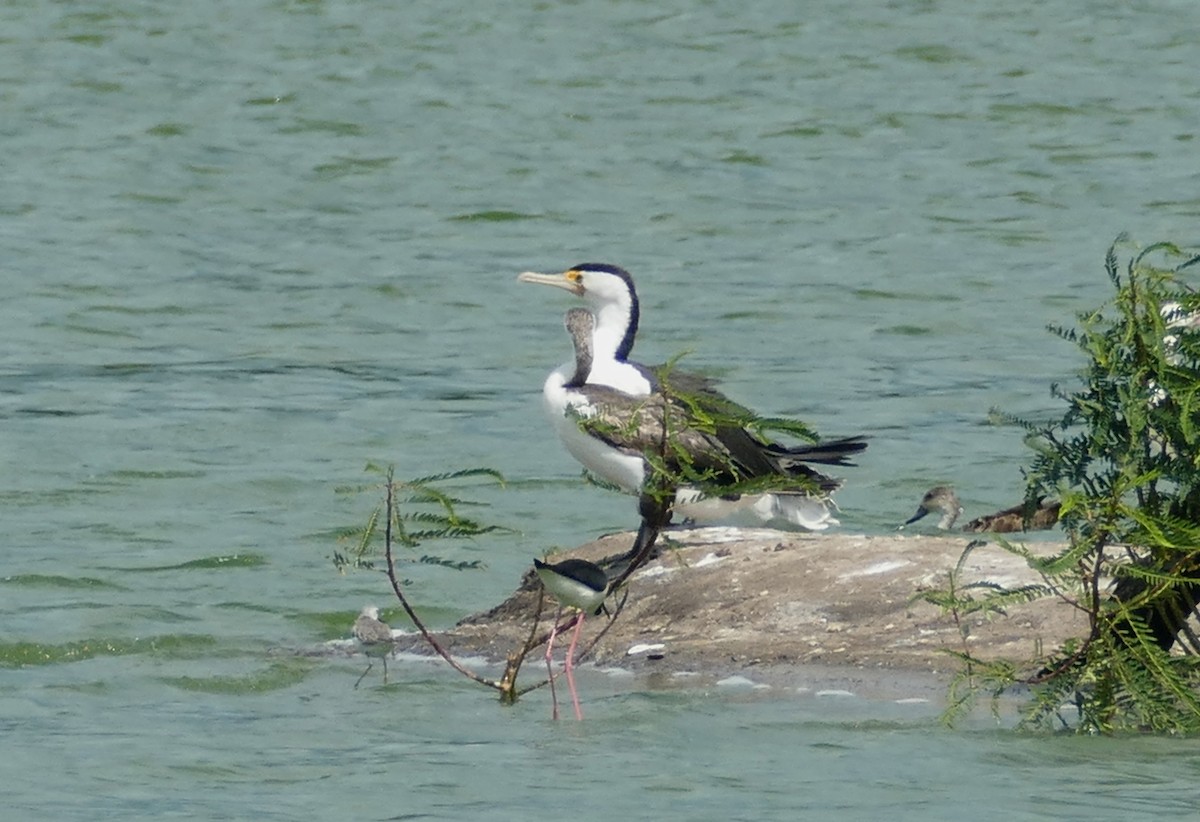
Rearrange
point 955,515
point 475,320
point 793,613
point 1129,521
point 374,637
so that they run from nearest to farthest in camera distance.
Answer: point 1129,521 < point 793,613 < point 374,637 < point 955,515 < point 475,320

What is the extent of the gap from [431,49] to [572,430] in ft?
68.1

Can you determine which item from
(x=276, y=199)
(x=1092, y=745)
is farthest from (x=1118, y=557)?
(x=276, y=199)

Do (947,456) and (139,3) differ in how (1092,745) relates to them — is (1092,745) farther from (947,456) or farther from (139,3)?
(139,3)

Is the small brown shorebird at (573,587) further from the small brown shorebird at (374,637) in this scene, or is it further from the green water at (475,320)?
the small brown shorebird at (374,637)

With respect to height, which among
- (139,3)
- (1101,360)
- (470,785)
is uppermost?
(1101,360)

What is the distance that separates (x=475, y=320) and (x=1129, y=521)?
12.1m

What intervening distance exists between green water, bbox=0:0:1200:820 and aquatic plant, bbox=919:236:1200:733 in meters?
0.18

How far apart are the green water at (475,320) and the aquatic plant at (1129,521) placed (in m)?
0.18

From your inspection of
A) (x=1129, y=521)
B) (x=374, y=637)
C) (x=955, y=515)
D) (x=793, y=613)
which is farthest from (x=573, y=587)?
(x=955, y=515)

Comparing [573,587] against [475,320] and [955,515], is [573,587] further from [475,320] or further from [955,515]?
[475,320]

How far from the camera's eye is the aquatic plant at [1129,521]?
7273 mm

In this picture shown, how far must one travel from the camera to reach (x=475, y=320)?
759 inches

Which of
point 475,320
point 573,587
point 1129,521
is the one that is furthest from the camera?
point 475,320

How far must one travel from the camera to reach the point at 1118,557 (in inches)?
300
